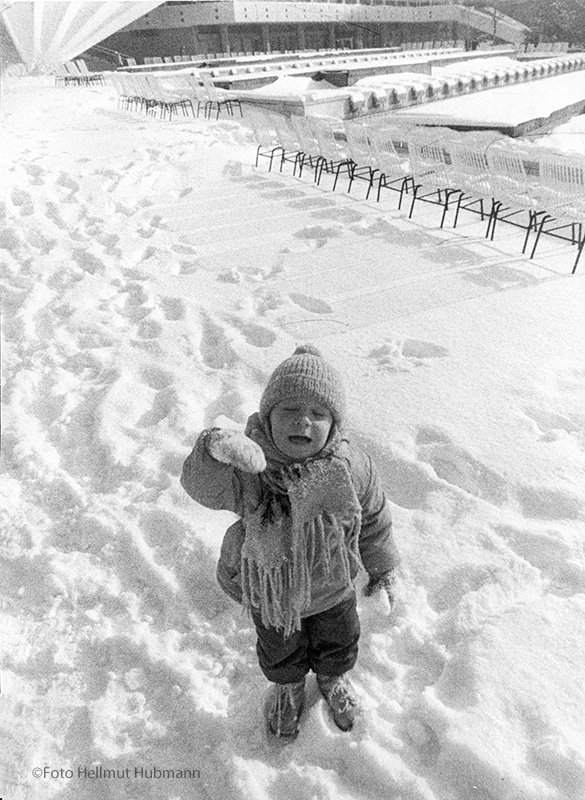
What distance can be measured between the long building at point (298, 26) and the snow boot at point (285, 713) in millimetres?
40766

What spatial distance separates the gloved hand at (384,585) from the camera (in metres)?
1.94

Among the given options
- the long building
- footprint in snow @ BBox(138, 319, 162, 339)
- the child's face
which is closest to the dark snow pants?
the child's face

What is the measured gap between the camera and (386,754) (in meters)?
1.70

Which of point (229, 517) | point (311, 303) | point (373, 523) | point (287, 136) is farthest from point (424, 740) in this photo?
point (287, 136)

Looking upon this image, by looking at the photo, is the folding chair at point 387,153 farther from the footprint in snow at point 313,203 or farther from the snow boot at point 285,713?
the snow boot at point 285,713

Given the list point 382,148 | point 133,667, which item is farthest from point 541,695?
point 382,148

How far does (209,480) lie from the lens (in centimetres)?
139

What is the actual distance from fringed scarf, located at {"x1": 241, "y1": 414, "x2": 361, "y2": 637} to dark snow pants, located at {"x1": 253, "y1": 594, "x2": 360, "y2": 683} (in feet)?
0.35

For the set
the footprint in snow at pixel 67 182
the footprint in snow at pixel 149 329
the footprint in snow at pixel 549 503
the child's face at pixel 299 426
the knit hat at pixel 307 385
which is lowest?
the footprint in snow at pixel 549 503

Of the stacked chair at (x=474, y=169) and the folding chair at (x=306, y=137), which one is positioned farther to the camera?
the folding chair at (x=306, y=137)

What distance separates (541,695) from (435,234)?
5.33 metres

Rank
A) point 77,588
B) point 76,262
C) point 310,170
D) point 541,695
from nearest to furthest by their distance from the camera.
Result: 1. point 541,695
2. point 77,588
3. point 76,262
4. point 310,170

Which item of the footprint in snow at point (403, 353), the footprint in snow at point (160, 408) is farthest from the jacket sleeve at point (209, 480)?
the footprint in snow at point (403, 353)

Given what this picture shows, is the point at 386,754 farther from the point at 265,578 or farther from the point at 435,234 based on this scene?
the point at 435,234
